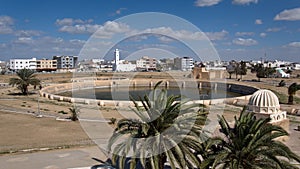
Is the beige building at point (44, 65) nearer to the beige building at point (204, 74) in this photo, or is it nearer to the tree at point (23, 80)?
the beige building at point (204, 74)

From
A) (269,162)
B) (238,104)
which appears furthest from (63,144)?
(238,104)

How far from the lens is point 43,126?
75.0 feet

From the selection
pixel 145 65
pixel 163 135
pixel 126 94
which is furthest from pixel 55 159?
pixel 145 65

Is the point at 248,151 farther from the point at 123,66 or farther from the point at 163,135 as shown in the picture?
the point at 123,66

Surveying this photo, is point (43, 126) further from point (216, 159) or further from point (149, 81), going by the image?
point (149, 81)

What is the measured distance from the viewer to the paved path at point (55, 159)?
46.7ft

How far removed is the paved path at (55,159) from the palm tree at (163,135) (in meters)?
4.05

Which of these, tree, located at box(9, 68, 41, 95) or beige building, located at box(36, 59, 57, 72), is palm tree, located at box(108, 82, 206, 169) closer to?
tree, located at box(9, 68, 41, 95)

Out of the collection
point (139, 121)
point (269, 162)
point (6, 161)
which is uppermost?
point (139, 121)

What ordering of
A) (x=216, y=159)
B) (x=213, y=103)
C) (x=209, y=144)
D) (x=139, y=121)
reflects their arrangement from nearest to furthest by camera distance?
1. (x=216, y=159)
2. (x=209, y=144)
3. (x=139, y=121)
4. (x=213, y=103)

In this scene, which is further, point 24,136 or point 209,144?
point 24,136

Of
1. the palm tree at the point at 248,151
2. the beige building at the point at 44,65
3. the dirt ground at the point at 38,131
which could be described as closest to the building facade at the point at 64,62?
the beige building at the point at 44,65

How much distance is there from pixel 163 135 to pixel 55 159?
23.9 feet

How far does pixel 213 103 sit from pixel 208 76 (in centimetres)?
3919
